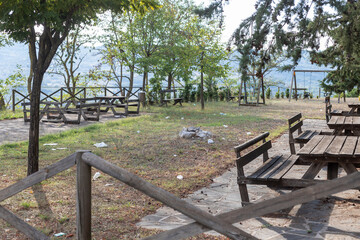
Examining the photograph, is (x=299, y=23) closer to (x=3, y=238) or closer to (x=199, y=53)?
(x=3, y=238)

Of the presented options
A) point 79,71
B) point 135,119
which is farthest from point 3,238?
point 79,71

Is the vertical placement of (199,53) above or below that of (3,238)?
above

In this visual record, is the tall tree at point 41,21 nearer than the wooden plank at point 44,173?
No

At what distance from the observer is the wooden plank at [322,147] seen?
445cm

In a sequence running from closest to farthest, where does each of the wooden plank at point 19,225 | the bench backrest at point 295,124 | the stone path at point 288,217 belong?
1. the wooden plank at point 19,225
2. the stone path at point 288,217
3. the bench backrest at point 295,124

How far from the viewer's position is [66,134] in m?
10.9

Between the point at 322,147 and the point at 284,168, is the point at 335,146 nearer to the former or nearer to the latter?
the point at 322,147

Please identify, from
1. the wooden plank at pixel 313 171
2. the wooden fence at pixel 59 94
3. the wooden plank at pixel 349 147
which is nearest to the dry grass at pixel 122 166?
the wooden plank at pixel 313 171

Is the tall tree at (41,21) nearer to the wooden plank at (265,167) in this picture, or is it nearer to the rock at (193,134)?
the wooden plank at (265,167)

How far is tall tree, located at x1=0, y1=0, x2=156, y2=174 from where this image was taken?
545 cm

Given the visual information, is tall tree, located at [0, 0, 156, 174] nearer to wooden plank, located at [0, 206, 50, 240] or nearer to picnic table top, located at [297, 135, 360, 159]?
wooden plank, located at [0, 206, 50, 240]

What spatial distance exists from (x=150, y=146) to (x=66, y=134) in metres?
2.87

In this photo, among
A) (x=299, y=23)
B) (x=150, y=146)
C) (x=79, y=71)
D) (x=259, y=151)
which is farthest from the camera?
(x=79, y=71)

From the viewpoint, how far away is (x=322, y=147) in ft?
15.8
